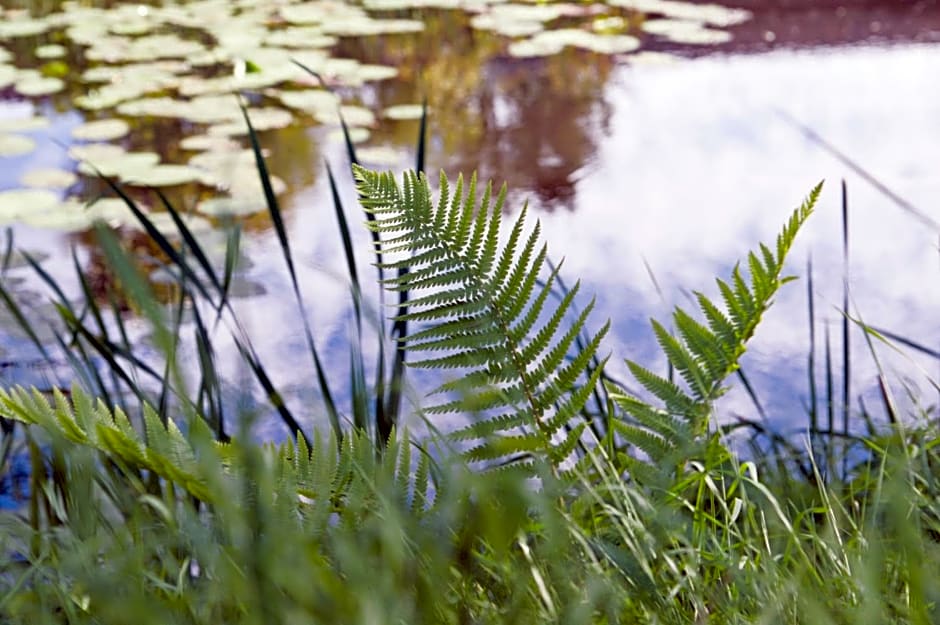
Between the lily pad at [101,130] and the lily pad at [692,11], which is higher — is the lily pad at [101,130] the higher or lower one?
the lower one

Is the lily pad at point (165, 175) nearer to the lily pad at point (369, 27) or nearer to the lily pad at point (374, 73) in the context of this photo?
the lily pad at point (374, 73)

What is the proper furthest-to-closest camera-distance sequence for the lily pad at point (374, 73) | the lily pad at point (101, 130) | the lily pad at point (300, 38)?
1. the lily pad at point (300, 38)
2. the lily pad at point (374, 73)
3. the lily pad at point (101, 130)

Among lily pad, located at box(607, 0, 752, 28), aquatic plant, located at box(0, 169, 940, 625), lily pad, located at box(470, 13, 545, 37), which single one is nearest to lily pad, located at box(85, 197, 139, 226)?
aquatic plant, located at box(0, 169, 940, 625)

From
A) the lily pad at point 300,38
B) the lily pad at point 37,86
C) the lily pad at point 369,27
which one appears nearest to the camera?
the lily pad at point 37,86

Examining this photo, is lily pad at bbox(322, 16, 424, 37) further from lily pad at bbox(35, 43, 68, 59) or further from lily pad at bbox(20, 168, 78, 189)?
lily pad at bbox(20, 168, 78, 189)

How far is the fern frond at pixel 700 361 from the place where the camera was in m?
0.76

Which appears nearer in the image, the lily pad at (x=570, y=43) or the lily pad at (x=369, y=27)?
the lily pad at (x=570, y=43)

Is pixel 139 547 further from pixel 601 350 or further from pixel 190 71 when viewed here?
pixel 190 71

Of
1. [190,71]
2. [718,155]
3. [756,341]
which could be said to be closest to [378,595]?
[756,341]

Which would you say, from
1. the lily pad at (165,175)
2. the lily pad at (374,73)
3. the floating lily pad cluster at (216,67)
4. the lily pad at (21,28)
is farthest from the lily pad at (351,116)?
the lily pad at (21,28)

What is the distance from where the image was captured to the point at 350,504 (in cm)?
68

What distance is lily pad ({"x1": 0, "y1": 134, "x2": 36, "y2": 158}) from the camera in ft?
8.58

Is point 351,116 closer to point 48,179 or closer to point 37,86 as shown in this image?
point 48,179

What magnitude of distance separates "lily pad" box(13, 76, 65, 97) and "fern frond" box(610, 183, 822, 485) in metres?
2.73
